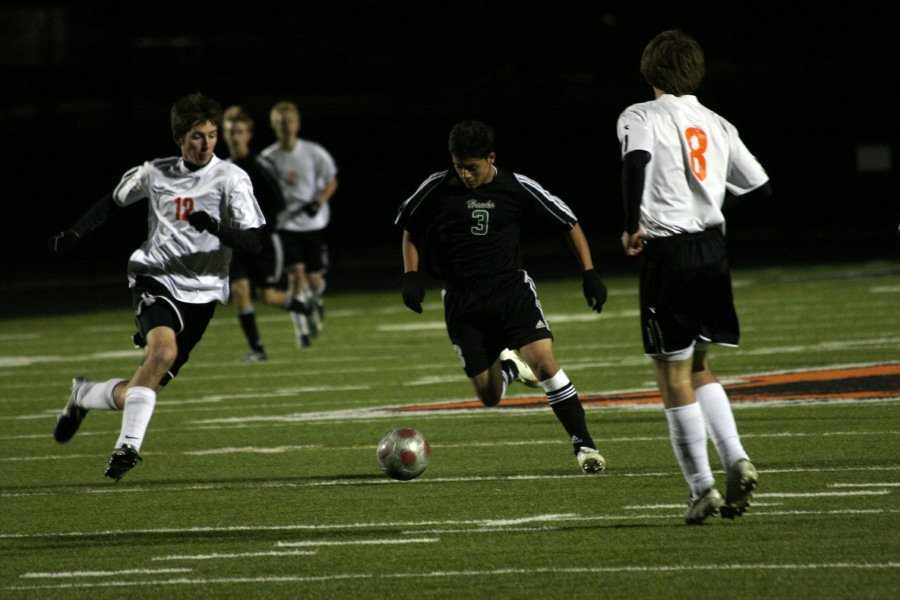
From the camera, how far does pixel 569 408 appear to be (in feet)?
26.9

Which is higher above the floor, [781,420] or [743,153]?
[743,153]

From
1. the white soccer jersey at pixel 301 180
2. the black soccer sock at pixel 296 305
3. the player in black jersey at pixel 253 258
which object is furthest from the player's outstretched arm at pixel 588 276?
the white soccer jersey at pixel 301 180

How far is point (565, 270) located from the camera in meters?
26.1

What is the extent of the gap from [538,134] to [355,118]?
23.4 feet

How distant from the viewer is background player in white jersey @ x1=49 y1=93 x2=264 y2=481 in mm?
8391

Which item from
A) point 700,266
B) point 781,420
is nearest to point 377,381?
point 781,420

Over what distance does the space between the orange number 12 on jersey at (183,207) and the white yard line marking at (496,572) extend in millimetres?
2789

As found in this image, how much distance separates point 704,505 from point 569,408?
1.64 m

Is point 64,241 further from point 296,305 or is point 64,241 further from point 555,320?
point 555,320

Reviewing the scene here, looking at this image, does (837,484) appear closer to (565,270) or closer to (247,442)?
(247,442)

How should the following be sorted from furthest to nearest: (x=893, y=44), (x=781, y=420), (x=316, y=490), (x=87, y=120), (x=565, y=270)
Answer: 1. (x=87, y=120)
2. (x=893, y=44)
3. (x=565, y=270)
4. (x=781, y=420)
5. (x=316, y=490)

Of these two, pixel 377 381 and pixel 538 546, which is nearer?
pixel 538 546

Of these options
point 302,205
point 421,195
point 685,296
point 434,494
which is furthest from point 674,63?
point 302,205

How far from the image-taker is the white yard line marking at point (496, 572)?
595 centimetres
